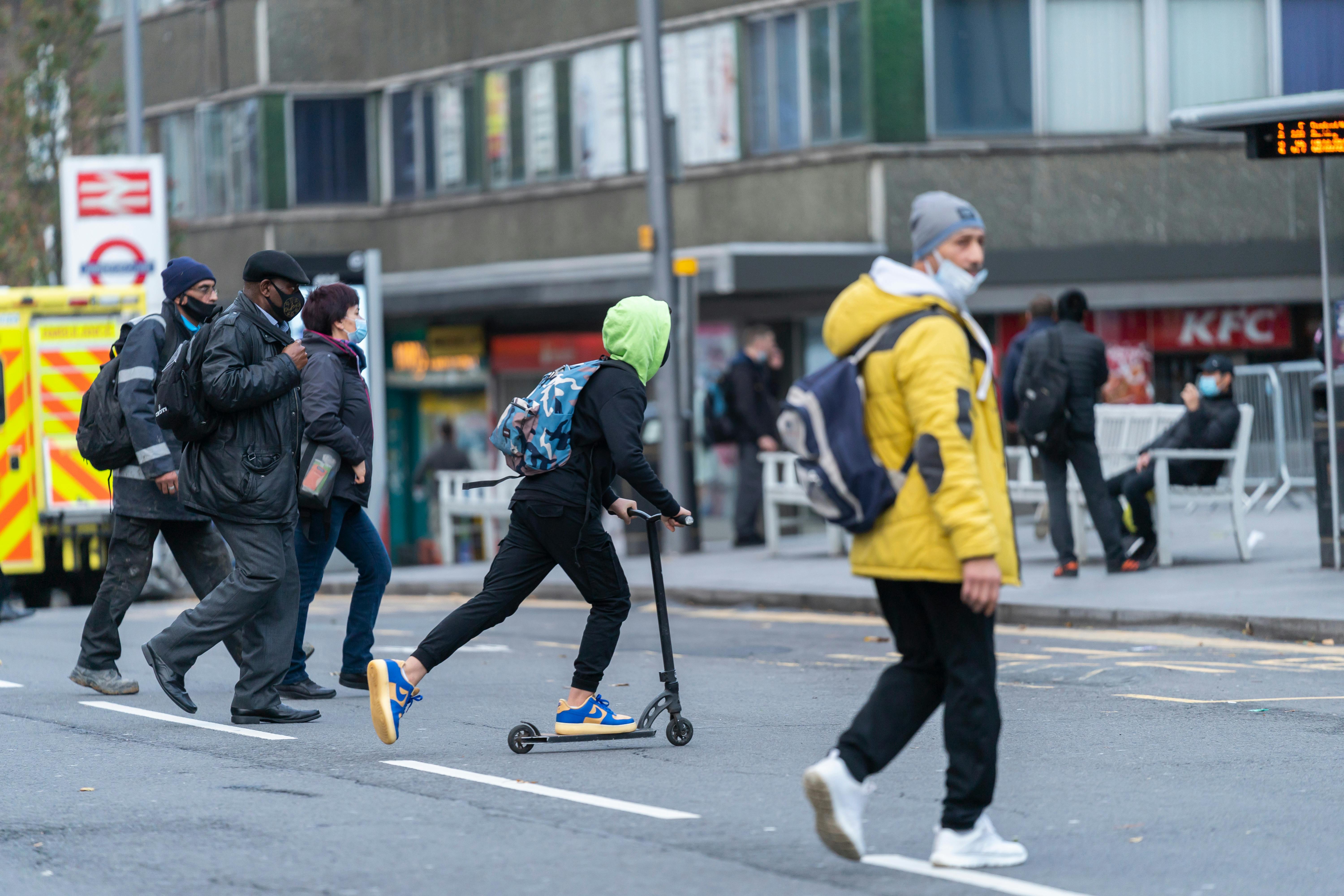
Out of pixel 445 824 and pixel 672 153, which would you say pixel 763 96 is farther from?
pixel 445 824

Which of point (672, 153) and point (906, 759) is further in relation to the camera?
point (672, 153)

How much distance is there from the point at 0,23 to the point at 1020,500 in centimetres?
1504

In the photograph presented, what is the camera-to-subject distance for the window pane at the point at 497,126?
84.4 feet

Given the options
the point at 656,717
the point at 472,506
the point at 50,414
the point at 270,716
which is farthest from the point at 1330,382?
the point at 472,506

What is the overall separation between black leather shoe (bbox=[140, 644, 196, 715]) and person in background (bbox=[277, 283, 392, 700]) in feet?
1.91

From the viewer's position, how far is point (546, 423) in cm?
734

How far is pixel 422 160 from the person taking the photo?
27.3 m

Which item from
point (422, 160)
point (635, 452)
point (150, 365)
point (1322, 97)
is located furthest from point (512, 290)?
point (635, 452)

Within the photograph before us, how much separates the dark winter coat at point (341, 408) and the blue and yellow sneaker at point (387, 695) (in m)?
1.97

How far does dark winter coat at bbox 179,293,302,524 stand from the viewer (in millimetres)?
8125

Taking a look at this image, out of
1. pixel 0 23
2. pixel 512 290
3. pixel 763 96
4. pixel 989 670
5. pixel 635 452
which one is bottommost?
pixel 989 670

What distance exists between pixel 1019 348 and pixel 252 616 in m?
8.22

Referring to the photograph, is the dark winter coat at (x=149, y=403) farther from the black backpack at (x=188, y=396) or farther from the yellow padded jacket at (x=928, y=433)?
the yellow padded jacket at (x=928, y=433)

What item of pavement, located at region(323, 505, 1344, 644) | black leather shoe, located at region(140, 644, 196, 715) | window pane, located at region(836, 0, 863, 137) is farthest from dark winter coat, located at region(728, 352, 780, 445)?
black leather shoe, located at region(140, 644, 196, 715)
